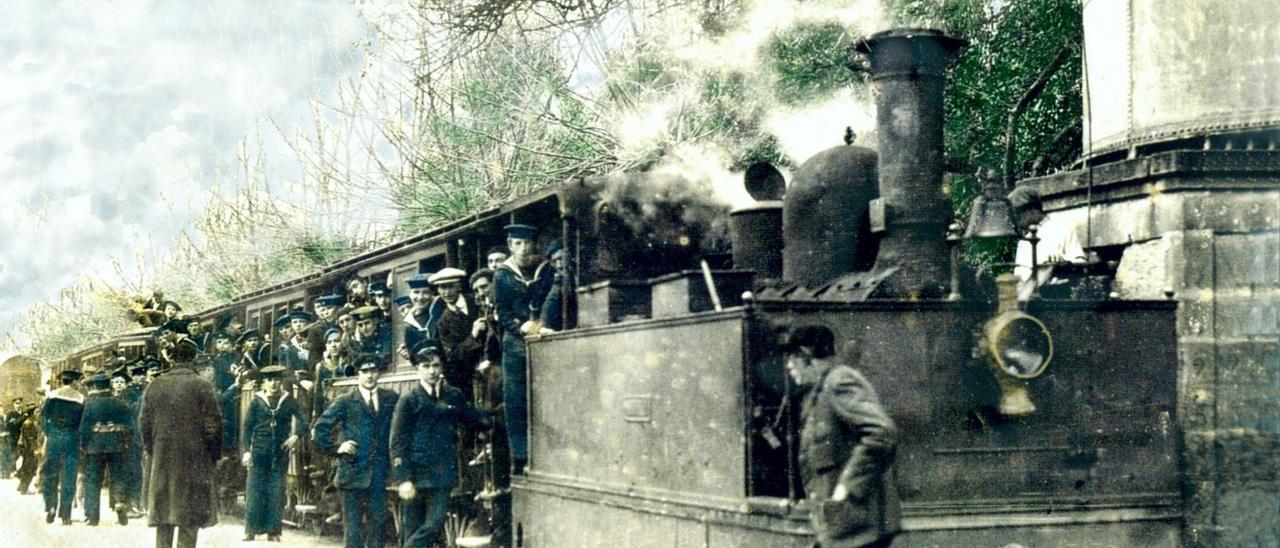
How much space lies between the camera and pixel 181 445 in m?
9.82

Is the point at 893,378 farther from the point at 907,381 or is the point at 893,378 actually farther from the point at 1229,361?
the point at 1229,361

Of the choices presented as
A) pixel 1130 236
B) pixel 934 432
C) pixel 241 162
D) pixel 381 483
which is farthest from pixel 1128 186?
pixel 241 162

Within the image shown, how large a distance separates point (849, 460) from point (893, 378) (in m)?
1.03

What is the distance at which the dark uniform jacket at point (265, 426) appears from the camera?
1243 centimetres

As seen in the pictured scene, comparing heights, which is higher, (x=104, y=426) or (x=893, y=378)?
(x=893, y=378)

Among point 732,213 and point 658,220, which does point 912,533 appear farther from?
point 658,220

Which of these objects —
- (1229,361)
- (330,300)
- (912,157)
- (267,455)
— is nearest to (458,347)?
(267,455)

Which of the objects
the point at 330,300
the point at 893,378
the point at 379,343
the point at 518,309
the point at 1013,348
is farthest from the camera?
the point at 330,300

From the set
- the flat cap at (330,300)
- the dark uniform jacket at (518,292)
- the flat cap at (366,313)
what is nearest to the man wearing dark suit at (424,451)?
the dark uniform jacket at (518,292)

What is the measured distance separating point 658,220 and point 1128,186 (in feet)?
11.6

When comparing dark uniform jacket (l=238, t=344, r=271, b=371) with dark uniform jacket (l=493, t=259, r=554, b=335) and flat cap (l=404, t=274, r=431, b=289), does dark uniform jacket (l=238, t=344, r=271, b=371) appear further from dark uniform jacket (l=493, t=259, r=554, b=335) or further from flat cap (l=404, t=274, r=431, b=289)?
dark uniform jacket (l=493, t=259, r=554, b=335)

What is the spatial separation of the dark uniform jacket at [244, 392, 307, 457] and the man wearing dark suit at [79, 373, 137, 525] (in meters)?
2.50

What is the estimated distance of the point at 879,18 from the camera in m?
17.7

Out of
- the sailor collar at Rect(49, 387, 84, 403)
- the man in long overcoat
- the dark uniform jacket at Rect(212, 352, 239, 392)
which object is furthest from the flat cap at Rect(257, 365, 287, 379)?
the sailor collar at Rect(49, 387, 84, 403)
